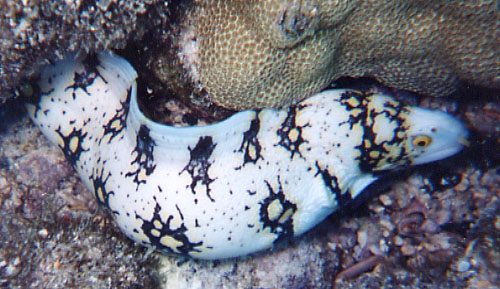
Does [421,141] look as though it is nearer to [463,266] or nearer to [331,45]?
[331,45]

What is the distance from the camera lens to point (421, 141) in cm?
323

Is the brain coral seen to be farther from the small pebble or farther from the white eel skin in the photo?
the small pebble

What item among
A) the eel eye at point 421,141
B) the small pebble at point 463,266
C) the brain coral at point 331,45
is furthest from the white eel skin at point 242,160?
the small pebble at point 463,266

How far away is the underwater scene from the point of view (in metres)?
2.73

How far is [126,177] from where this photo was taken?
3.29m

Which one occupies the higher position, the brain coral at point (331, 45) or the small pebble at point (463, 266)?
the brain coral at point (331, 45)

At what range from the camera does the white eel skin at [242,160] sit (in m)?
3.19

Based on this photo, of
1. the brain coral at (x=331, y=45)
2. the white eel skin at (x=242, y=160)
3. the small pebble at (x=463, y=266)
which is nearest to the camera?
the brain coral at (x=331, y=45)

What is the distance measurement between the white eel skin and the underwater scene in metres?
0.01

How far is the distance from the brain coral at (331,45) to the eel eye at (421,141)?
0.56 m

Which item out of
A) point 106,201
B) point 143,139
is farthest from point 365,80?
point 106,201

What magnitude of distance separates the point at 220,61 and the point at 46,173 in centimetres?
277

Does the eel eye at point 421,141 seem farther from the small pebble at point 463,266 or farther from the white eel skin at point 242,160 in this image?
the small pebble at point 463,266

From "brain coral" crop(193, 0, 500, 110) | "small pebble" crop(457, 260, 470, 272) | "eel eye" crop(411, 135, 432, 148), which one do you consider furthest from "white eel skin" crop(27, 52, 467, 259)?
"small pebble" crop(457, 260, 470, 272)
